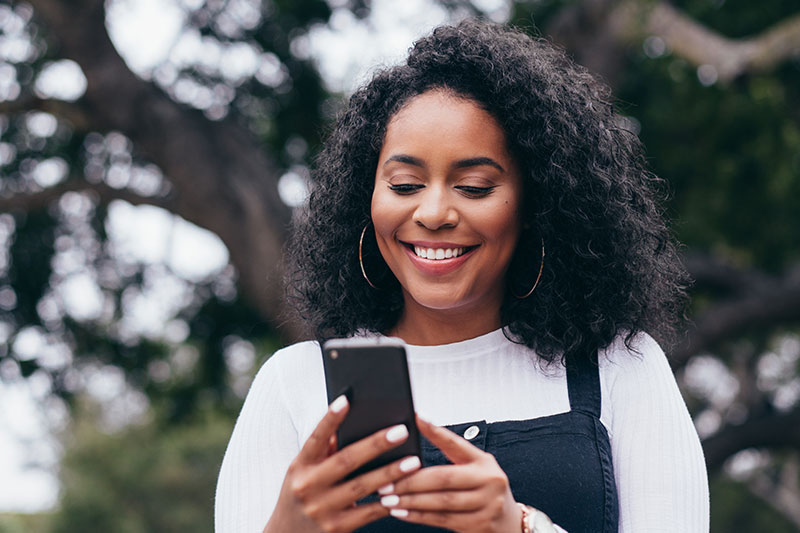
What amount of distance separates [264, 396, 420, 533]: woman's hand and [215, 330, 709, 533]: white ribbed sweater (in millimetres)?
408

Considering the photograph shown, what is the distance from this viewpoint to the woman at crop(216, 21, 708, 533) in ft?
6.89

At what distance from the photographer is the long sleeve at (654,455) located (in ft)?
6.72

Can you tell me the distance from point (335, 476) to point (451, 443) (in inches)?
8.2

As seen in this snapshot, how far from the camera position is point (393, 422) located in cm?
175

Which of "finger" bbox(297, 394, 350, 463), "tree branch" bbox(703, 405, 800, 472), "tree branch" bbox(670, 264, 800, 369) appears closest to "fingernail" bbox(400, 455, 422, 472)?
"finger" bbox(297, 394, 350, 463)

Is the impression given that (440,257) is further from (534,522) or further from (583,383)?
(534,522)

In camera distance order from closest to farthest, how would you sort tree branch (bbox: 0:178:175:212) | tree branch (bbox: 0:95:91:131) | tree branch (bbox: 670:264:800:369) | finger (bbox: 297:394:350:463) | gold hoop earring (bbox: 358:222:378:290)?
1. finger (bbox: 297:394:350:463)
2. gold hoop earring (bbox: 358:222:378:290)
3. tree branch (bbox: 0:95:91:131)
4. tree branch (bbox: 0:178:175:212)
5. tree branch (bbox: 670:264:800:369)

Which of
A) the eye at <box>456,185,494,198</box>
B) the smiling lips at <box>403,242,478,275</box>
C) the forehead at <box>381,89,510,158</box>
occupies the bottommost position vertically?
the smiling lips at <box>403,242,478,275</box>

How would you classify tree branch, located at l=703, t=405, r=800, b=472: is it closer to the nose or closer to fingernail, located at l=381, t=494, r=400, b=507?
the nose

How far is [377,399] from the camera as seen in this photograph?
1.74 meters

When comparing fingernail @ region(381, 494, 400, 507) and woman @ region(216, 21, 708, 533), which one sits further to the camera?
woman @ region(216, 21, 708, 533)

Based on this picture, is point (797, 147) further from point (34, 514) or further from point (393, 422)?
point (34, 514)

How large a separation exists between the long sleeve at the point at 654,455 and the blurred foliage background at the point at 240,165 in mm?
4713

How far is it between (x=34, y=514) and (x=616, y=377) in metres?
26.7
